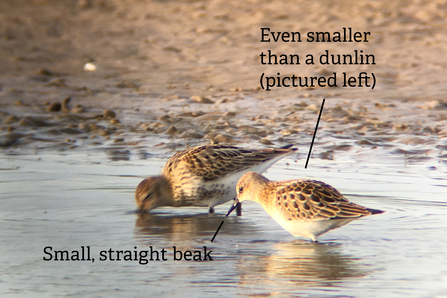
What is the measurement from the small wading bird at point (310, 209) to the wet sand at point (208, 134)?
178 mm

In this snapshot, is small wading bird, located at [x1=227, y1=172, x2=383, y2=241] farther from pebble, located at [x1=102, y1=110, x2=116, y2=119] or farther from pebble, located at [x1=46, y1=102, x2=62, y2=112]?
pebble, located at [x1=46, y1=102, x2=62, y2=112]

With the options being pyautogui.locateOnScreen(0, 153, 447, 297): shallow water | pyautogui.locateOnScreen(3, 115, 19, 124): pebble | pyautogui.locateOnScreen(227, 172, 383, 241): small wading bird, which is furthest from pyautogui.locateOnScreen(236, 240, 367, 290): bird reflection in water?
pyautogui.locateOnScreen(3, 115, 19, 124): pebble

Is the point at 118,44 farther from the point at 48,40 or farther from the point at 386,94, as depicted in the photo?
the point at 386,94

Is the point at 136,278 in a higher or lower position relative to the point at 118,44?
lower

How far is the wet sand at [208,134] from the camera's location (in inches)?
221

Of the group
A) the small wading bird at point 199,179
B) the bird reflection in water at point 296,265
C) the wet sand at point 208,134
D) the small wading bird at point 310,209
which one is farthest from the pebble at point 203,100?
the bird reflection in water at point 296,265

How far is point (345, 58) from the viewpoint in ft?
56.6

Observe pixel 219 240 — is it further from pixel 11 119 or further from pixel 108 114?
pixel 11 119

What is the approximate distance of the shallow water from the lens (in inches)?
205

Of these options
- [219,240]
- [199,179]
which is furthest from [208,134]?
[219,240]

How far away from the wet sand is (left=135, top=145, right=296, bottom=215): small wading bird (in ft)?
0.86

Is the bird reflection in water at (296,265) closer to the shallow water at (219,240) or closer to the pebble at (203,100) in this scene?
the shallow water at (219,240)

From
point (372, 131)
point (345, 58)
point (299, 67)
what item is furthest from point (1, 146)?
point (345, 58)

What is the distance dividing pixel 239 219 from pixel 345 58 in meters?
10.5
